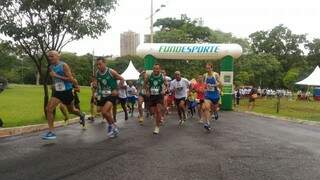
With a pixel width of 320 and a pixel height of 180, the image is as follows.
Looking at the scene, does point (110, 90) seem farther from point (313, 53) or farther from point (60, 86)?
point (313, 53)

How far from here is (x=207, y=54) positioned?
29.7m

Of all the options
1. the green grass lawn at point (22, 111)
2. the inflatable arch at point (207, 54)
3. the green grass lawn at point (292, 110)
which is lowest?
the green grass lawn at point (292, 110)

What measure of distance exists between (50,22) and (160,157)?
10.6 metres

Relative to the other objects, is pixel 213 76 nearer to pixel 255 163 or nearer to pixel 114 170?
pixel 255 163

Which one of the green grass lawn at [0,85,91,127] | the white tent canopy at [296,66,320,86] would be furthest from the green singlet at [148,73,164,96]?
the white tent canopy at [296,66,320,86]

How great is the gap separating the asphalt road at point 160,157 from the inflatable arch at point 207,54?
1549 centimetres

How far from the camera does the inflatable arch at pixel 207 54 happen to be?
96.4ft

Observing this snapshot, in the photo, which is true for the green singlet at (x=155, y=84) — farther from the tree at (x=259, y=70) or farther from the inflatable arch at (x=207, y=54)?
the tree at (x=259, y=70)

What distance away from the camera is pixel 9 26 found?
60.0ft

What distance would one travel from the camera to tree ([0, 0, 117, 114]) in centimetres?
1827

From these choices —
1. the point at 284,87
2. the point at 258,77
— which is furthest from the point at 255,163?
the point at 284,87

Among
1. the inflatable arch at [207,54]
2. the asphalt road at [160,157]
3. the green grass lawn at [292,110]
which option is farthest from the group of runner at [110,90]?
the inflatable arch at [207,54]

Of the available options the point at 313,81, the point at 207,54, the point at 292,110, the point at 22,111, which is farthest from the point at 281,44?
the point at 22,111

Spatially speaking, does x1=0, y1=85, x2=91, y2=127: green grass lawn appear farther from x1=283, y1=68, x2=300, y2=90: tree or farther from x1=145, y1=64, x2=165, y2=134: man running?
x1=283, y1=68, x2=300, y2=90: tree
